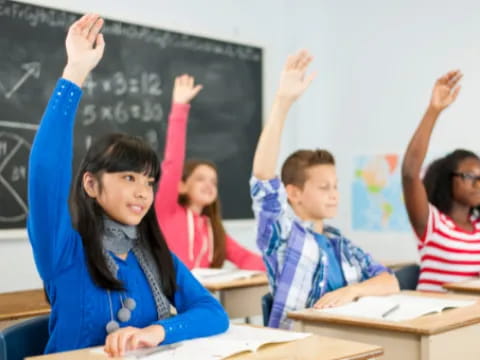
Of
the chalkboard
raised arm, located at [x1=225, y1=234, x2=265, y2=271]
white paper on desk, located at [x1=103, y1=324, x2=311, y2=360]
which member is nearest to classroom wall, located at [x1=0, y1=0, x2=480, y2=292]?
the chalkboard

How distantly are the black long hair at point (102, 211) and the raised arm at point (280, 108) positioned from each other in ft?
1.24

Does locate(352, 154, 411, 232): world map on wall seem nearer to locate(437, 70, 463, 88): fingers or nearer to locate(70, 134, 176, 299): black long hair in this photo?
locate(437, 70, 463, 88): fingers

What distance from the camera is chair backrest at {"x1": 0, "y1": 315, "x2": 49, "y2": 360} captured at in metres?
1.59

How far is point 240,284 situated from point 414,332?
137 cm

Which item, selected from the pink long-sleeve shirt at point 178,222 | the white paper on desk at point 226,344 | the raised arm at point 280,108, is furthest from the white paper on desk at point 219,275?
the white paper on desk at point 226,344

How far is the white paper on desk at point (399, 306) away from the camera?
6.87ft

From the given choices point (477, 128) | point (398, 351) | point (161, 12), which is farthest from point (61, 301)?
point (477, 128)

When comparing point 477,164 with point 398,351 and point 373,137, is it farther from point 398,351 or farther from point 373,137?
point 373,137

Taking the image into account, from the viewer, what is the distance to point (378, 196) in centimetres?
513

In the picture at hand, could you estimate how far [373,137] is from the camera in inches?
205

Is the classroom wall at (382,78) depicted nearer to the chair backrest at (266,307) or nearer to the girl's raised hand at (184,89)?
the girl's raised hand at (184,89)

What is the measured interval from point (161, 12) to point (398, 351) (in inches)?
125

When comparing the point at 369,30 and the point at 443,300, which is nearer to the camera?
the point at 443,300

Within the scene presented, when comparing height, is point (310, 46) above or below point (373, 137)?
above
